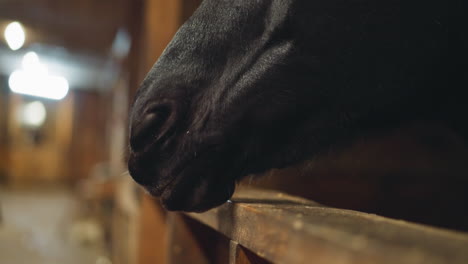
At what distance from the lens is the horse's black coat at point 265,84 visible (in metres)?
1.01

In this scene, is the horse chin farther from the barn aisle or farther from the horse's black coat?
the barn aisle

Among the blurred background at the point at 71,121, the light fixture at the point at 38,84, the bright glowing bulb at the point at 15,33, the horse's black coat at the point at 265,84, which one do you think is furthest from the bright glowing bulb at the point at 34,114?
the horse's black coat at the point at 265,84

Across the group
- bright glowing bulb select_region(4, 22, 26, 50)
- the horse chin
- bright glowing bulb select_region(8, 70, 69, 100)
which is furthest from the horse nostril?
bright glowing bulb select_region(8, 70, 69, 100)

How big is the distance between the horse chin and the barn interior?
0.22 metres

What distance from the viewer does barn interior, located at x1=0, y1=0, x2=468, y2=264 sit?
2201mm

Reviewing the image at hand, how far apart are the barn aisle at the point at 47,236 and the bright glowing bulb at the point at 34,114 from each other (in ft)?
17.8

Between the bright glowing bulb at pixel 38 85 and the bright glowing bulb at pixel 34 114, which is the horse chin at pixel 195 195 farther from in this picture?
the bright glowing bulb at pixel 34 114

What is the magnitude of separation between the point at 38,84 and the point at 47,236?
8.15 metres

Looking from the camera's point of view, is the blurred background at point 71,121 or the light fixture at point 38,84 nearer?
the blurred background at point 71,121

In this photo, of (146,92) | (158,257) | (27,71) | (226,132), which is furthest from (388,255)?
(27,71)

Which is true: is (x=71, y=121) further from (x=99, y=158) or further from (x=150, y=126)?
(x=150, y=126)

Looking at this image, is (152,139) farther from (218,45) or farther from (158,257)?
(158,257)

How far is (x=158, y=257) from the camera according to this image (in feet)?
6.56

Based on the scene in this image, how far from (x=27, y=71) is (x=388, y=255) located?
1144cm
